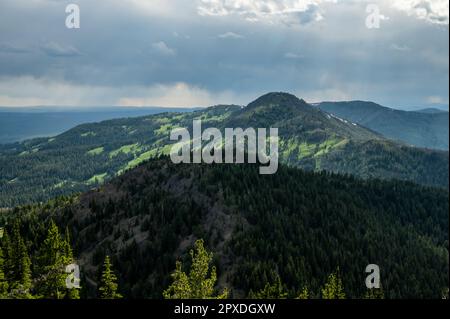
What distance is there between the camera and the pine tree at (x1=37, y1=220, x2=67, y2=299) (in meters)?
73.9

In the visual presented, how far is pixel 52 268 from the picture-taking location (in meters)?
73.9

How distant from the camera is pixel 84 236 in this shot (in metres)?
180

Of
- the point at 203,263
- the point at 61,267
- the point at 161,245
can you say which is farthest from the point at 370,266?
the point at 61,267

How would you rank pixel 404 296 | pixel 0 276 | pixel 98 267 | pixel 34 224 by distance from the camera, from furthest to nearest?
pixel 34 224 → pixel 404 296 → pixel 98 267 → pixel 0 276

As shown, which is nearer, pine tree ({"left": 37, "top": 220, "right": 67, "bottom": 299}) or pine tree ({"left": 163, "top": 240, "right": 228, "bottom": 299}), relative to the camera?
pine tree ({"left": 163, "top": 240, "right": 228, "bottom": 299})

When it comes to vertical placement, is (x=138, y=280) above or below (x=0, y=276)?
below

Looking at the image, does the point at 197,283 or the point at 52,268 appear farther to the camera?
the point at 52,268

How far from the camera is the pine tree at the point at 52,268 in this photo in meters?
73.9

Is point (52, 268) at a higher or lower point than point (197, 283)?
higher

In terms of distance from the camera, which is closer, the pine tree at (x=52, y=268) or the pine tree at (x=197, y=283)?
the pine tree at (x=197, y=283)
